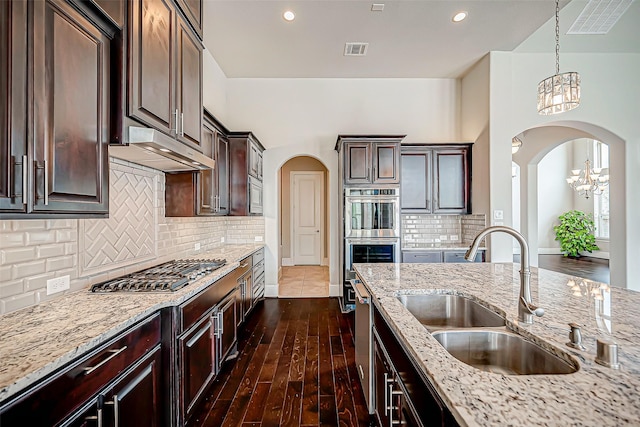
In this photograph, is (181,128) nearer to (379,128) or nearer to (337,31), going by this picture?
(337,31)

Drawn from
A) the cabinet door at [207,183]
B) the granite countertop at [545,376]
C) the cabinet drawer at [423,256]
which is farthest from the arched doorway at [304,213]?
the granite countertop at [545,376]

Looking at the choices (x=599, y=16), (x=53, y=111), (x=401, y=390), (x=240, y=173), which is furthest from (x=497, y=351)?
(x=599, y=16)

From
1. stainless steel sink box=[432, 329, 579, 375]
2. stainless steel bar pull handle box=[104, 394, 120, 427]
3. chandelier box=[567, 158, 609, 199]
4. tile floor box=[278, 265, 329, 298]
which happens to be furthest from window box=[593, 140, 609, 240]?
stainless steel bar pull handle box=[104, 394, 120, 427]

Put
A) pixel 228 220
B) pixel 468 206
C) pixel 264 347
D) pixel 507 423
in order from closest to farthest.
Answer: pixel 507 423 → pixel 264 347 → pixel 468 206 → pixel 228 220

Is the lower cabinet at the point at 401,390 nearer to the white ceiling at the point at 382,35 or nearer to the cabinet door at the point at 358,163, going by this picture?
the cabinet door at the point at 358,163

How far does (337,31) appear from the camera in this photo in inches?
142

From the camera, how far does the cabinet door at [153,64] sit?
5.35 ft

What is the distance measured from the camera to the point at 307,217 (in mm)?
7992

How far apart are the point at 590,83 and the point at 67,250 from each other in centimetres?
613

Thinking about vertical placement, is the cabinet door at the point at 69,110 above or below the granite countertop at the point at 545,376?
above

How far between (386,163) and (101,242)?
3.41 metres

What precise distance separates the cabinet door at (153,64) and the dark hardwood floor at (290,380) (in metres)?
1.95

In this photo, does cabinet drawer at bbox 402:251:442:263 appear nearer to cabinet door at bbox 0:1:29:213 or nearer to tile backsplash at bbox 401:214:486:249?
tile backsplash at bbox 401:214:486:249

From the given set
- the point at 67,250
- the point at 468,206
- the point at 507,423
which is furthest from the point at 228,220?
the point at 507,423
